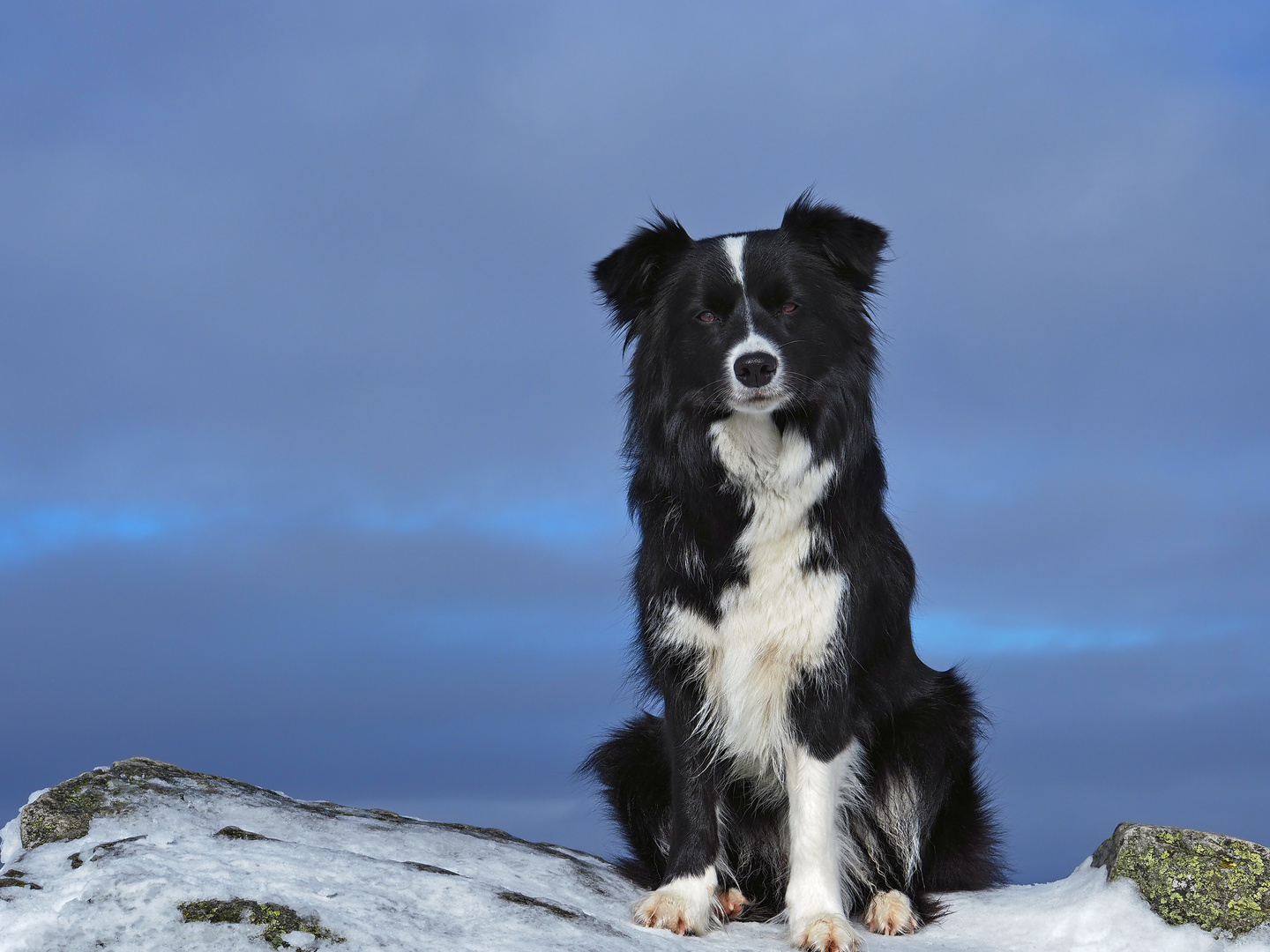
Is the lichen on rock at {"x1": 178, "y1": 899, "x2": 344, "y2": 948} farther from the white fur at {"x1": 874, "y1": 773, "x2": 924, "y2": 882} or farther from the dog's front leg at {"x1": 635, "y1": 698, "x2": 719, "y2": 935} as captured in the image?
the white fur at {"x1": 874, "y1": 773, "x2": 924, "y2": 882}

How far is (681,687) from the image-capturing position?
491cm

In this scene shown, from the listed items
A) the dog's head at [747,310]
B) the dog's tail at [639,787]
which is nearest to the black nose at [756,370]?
the dog's head at [747,310]

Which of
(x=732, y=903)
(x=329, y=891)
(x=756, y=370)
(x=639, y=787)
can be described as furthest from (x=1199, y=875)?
(x=329, y=891)

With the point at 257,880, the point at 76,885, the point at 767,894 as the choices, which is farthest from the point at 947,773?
the point at 76,885

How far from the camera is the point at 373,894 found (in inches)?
151

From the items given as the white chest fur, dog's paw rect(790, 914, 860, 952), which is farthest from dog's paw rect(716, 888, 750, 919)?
the white chest fur

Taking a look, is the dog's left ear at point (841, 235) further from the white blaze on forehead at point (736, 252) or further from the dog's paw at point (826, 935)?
the dog's paw at point (826, 935)

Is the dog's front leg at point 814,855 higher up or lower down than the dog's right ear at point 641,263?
lower down

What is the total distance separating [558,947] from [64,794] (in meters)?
2.21

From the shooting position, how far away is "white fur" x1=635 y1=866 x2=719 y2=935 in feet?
14.6

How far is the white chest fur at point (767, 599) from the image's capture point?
470cm

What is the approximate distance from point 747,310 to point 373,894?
104 inches

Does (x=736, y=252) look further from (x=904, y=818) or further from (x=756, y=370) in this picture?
(x=904, y=818)

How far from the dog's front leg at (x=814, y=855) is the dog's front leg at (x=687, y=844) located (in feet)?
1.08
